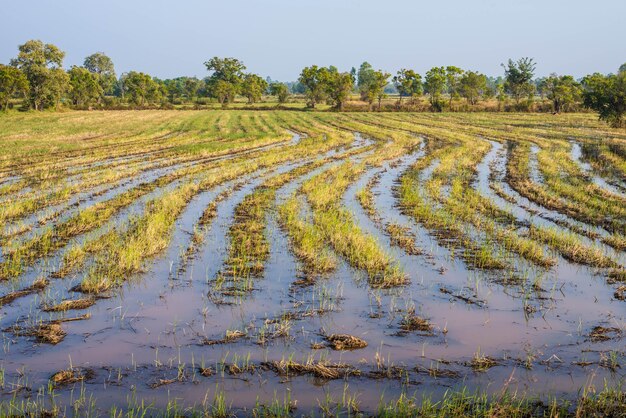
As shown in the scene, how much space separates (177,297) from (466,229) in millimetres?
6950

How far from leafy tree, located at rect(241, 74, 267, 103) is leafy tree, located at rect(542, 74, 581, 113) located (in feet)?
165

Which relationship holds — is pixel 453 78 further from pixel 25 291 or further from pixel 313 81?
pixel 25 291

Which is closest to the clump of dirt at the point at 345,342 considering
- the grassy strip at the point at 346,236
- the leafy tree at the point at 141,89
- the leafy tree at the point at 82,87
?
the grassy strip at the point at 346,236

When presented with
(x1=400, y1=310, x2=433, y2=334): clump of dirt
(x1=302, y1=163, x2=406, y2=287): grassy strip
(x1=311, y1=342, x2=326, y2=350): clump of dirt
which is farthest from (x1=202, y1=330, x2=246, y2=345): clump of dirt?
(x1=302, y1=163, x2=406, y2=287): grassy strip

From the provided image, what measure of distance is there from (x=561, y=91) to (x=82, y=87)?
229 feet

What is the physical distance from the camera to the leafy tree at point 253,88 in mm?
100250

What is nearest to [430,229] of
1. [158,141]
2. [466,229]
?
[466,229]

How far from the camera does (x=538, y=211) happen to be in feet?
46.7

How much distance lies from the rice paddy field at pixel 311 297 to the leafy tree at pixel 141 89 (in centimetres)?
8263

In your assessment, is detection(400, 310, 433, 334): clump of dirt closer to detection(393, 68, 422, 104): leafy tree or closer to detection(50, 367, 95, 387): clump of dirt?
detection(50, 367, 95, 387): clump of dirt

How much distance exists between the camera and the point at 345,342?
677 cm

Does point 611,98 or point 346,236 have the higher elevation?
point 611,98

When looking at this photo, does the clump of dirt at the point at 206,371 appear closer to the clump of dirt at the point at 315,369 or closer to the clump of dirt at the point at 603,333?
the clump of dirt at the point at 315,369

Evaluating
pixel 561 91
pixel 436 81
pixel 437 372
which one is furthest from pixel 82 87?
pixel 437 372
